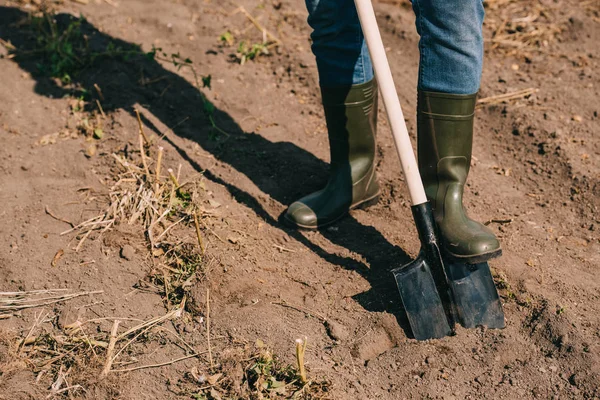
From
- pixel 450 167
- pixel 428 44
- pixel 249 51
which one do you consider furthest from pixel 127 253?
pixel 249 51

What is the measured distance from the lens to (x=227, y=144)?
356 cm

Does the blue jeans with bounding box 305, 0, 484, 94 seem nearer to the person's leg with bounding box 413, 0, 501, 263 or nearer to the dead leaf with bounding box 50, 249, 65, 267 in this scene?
the person's leg with bounding box 413, 0, 501, 263

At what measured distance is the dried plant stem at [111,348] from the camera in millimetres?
2373

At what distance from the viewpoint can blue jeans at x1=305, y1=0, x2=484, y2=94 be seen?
7.74ft

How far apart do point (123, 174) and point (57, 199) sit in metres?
0.31

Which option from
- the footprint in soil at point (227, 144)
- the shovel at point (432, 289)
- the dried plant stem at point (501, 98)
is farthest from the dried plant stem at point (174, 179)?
the dried plant stem at point (501, 98)

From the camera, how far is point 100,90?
3873mm

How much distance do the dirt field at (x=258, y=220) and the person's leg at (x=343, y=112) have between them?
0.11 meters

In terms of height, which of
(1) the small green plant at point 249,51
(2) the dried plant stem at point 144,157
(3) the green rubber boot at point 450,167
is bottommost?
(1) the small green plant at point 249,51

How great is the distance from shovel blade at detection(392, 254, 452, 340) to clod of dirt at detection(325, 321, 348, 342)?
242 mm

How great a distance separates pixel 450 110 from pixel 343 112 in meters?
0.55

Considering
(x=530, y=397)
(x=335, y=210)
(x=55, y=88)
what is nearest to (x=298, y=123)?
(x=335, y=210)

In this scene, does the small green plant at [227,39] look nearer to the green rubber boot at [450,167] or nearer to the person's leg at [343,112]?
the person's leg at [343,112]

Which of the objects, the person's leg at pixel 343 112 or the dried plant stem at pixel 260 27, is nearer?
the person's leg at pixel 343 112
